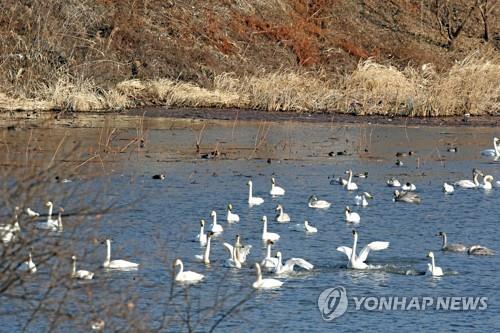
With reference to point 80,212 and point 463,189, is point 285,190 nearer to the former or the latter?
point 463,189

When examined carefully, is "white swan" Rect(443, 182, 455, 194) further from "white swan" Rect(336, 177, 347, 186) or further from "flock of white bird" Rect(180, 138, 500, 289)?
"white swan" Rect(336, 177, 347, 186)

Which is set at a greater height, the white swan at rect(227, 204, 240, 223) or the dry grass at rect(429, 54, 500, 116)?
the dry grass at rect(429, 54, 500, 116)

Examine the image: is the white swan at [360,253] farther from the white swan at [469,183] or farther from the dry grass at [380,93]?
the dry grass at [380,93]

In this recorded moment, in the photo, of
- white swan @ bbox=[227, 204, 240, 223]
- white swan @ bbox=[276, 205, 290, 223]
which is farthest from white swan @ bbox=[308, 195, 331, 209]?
white swan @ bbox=[227, 204, 240, 223]

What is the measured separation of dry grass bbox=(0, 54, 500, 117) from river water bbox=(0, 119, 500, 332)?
284 cm

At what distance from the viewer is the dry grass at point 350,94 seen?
36.4 meters

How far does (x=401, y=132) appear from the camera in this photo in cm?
3294

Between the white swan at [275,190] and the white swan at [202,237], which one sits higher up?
the white swan at [202,237]

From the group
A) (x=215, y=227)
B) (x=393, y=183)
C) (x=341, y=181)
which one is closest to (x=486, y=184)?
(x=393, y=183)

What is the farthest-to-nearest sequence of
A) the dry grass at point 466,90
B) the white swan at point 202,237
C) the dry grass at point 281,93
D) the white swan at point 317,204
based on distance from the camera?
the dry grass at point 281,93, the dry grass at point 466,90, the white swan at point 317,204, the white swan at point 202,237

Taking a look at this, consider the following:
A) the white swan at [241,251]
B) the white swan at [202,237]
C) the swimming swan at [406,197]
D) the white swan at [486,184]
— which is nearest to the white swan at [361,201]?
the swimming swan at [406,197]

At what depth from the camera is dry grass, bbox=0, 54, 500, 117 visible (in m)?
36.4

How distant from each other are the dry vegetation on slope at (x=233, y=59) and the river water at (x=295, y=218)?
10.4 feet

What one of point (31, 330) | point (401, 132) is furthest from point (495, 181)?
point (31, 330)
